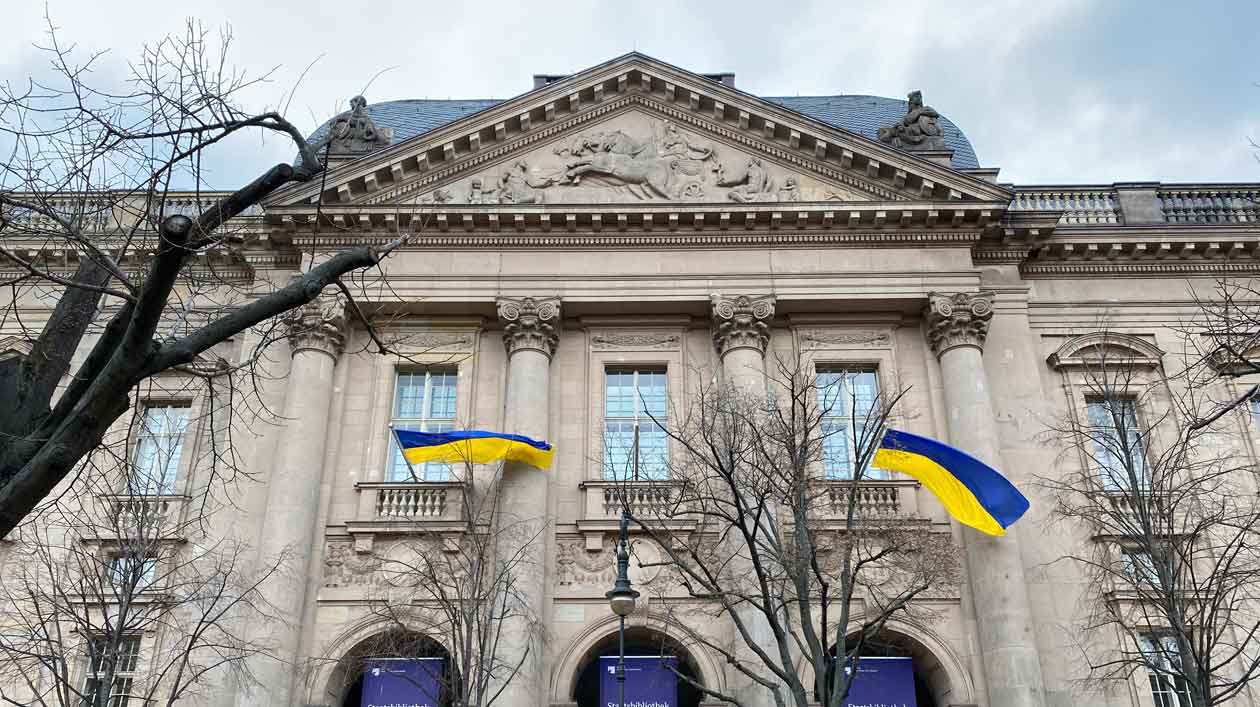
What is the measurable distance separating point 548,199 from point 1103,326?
1249 centimetres

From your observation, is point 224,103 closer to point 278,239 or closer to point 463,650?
point 463,650

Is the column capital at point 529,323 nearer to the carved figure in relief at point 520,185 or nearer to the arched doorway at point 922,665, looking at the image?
the carved figure in relief at point 520,185

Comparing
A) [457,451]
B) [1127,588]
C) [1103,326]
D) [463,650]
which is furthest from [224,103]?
[1103,326]

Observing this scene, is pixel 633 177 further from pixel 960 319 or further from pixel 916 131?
pixel 960 319

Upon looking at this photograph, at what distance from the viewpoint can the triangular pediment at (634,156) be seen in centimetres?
2405

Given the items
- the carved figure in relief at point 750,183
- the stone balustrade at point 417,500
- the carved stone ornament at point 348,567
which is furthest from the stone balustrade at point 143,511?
the carved figure in relief at point 750,183

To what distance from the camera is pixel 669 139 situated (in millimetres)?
25000

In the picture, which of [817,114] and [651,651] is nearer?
[651,651]

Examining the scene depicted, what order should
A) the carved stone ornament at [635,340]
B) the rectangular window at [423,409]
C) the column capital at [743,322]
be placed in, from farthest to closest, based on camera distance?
1. the carved stone ornament at [635,340]
2. the column capital at [743,322]
3. the rectangular window at [423,409]

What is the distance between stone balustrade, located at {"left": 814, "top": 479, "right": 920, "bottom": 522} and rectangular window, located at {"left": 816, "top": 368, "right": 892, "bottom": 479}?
46 cm

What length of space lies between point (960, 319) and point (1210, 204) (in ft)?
25.7

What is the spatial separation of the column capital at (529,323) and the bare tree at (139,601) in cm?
659

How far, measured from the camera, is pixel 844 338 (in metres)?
23.7

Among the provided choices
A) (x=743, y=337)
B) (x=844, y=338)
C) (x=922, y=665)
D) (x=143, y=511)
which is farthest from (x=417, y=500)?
(x=922, y=665)
